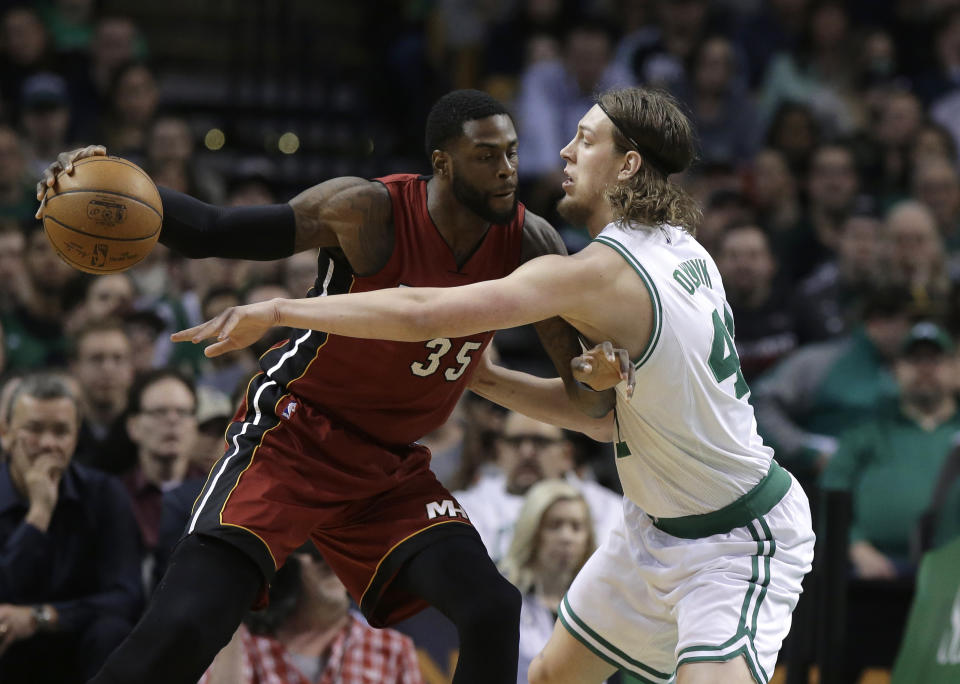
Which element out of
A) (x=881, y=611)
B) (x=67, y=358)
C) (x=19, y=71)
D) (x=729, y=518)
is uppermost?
(x=19, y=71)

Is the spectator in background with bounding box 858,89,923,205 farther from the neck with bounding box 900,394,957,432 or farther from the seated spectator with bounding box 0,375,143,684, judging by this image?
the seated spectator with bounding box 0,375,143,684

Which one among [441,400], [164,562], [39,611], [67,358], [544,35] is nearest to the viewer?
[441,400]

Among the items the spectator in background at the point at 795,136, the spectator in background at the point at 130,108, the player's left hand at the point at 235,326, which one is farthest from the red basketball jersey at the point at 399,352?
the spectator in background at the point at 795,136

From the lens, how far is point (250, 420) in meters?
4.36

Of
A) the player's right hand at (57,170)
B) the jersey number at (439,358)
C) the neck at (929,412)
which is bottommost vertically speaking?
the neck at (929,412)

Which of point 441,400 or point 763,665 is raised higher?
point 441,400

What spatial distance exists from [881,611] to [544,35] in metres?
5.80

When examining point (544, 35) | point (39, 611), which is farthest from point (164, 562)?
point (544, 35)

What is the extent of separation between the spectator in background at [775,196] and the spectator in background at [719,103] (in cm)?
38

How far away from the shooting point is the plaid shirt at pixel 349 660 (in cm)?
529

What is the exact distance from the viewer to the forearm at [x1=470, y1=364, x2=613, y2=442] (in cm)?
442

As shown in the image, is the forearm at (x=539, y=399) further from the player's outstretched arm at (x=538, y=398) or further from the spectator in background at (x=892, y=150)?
the spectator in background at (x=892, y=150)

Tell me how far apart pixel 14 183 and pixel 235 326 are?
569 cm

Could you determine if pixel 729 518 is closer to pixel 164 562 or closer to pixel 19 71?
pixel 164 562
